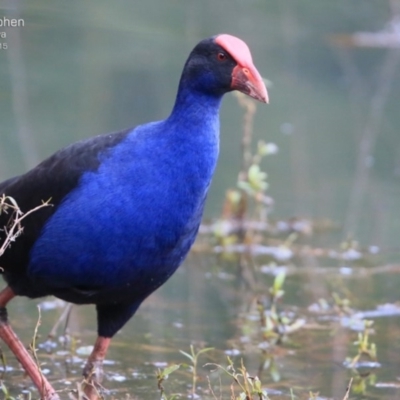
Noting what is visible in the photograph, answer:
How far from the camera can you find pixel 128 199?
3.89 meters

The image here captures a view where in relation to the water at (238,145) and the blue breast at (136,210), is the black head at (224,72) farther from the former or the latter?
the water at (238,145)

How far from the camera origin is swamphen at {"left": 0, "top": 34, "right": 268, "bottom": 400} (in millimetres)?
3900

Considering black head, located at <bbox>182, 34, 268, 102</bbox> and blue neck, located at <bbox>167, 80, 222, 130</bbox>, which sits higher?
black head, located at <bbox>182, 34, 268, 102</bbox>

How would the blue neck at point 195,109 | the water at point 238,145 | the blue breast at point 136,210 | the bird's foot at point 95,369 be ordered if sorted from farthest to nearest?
the water at point 238,145 < the bird's foot at point 95,369 < the blue neck at point 195,109 < the blue breast at point 136,210

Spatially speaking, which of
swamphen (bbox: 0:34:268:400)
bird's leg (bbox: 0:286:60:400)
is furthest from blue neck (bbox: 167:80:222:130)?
bird's leg (bbox: 0:286:60:400)

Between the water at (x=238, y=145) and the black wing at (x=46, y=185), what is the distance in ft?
1.92

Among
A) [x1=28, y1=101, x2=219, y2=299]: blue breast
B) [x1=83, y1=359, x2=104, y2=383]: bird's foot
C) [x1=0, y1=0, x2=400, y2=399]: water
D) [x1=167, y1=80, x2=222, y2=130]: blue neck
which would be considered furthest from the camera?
[x1=0, y1=0, x2=400, y2=399]: water

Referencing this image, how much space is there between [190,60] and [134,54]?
7.86 m

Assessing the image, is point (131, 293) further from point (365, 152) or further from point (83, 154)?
point (365, 152)

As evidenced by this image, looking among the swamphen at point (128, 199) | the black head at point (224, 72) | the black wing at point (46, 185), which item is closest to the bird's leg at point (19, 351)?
the swamphen at point (128, 199)

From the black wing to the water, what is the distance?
585mm

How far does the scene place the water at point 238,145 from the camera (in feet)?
16.4

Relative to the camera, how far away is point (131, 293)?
409 cm

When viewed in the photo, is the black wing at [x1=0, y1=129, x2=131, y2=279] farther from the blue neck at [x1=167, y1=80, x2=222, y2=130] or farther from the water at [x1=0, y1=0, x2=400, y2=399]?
the water at [x1=0, y1=0, x2=400, y2=399]
